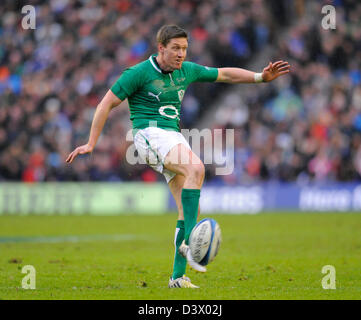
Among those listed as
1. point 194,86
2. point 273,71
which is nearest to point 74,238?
point 273,71

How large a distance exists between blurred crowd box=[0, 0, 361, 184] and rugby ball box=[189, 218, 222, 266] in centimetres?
1521

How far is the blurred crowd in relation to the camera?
22.7m

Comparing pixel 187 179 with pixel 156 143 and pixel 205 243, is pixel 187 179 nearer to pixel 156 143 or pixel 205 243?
pixel 156 143

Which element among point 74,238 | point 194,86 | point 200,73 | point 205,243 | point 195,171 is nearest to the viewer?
point 205,243

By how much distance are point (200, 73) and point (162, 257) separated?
4365 mm

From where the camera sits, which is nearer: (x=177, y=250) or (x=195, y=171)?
(x=195, y=171)

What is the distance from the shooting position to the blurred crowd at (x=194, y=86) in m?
22.7

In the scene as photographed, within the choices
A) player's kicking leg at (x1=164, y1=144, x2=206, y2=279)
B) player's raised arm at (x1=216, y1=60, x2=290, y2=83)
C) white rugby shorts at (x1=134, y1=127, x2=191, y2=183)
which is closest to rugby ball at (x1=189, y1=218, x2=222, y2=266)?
player's kicking leg at (x1=164, y1=144, x2=206, y2=279)

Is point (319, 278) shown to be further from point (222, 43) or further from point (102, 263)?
point (222, 43)

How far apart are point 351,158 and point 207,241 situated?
53.8 ft

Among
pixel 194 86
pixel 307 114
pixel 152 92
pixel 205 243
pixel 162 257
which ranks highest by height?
pixel 194 86

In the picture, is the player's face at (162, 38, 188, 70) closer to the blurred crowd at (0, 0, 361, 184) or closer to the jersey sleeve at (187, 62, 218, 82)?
the jersey sleeve at (187, 62, 218, 82)

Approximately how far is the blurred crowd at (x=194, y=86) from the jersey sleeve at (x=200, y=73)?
1414 cm

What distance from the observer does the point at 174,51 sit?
304 inches
